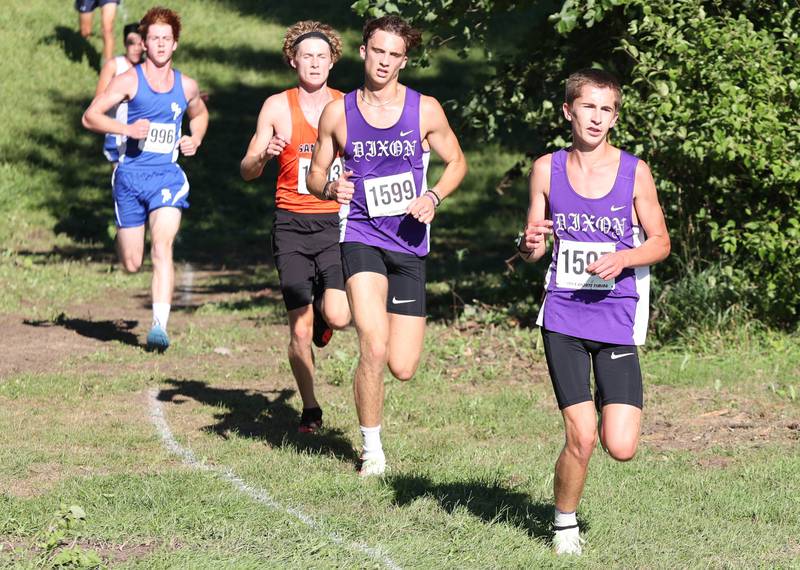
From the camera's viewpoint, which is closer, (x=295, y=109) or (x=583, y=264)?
(x=583, y=264)

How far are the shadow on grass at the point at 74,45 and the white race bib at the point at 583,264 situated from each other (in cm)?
1738

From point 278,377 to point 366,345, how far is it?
3032 mm

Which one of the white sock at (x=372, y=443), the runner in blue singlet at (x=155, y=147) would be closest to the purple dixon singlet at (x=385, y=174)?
the white sock at (x=372, y=443)

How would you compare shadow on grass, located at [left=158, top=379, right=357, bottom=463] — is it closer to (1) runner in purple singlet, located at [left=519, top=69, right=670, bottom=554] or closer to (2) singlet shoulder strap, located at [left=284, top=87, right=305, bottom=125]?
(2) singlet shoulder strap, located at [left=284, top=87, right=305, bottom=125]

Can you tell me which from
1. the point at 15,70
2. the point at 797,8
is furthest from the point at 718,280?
the point at 15,70

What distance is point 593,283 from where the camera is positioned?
5.66 m

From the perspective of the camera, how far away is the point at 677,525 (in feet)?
20.3

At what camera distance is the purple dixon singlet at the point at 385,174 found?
6.95 metres

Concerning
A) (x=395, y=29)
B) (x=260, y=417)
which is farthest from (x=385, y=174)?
(x=260, y=417)

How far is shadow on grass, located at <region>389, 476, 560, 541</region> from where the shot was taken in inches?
242

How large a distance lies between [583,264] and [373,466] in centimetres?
188

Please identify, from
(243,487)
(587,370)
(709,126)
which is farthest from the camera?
(709,126)

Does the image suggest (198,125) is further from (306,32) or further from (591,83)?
(591,83)

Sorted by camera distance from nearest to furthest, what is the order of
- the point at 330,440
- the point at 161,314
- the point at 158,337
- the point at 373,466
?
1. the point at 373,466
2. the point at 330,440
3. the point at 158,337
4. the point at 161,314
